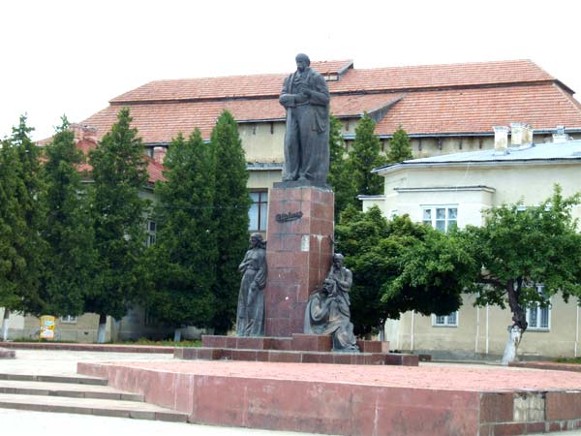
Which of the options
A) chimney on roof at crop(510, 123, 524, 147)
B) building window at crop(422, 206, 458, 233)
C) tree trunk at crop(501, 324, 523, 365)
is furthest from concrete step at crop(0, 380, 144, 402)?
chimney on roof at crop(510, 123, 524, 147)

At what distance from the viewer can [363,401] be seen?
1583cm

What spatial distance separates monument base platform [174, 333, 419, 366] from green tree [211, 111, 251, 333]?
2825cm

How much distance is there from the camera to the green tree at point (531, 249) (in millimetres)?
40344

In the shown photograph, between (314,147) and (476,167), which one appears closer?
(314,147)

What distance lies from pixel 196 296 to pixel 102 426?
37050 millimetres

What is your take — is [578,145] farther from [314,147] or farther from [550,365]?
[314,147]

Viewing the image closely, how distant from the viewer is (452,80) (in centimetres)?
6594

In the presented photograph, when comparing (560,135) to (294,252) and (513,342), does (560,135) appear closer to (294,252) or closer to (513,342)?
(513,342)

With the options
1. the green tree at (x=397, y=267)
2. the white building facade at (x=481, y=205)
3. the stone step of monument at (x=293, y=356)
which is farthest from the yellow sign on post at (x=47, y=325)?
the stone step of monument at (x=293, y=356)

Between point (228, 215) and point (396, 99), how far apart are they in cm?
1487

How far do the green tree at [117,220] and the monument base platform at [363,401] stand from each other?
1280 inches

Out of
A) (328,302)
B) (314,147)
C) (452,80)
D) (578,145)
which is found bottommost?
(328,302)

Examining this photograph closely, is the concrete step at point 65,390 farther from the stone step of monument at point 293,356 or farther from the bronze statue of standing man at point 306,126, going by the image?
the bronze statue of standing man at point 306,126

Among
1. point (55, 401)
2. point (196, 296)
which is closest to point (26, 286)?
point (196, 296)
